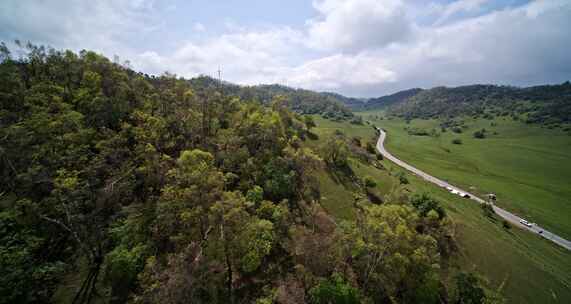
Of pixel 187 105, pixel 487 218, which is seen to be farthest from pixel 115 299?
pixel 487 218

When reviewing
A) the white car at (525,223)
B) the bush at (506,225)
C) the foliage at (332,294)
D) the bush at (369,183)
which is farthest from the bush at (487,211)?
the foliage at (332,294)

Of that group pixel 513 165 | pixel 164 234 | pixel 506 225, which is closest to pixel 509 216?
pixel 506 225

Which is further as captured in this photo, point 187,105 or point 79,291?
point 187,105

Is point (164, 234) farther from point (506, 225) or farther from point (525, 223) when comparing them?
point (525, 223)

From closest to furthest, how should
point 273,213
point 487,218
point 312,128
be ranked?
point 273,213 < point 487,218 < point 312,128

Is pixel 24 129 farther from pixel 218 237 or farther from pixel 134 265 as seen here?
pixel 218 237

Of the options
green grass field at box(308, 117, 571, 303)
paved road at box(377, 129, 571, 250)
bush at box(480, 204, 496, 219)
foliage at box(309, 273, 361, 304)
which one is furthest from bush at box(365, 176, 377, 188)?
paved road at box(377, 129, 571, 250)
